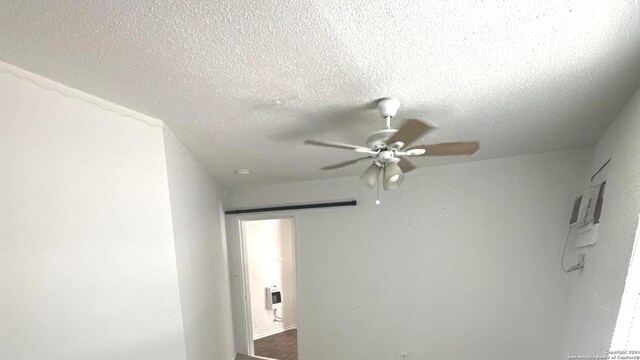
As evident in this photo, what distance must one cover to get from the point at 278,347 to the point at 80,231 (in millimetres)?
3563

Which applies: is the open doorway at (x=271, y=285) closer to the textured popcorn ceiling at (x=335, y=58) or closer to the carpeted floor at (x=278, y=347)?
the carpeted floor at (x=278, y=347)

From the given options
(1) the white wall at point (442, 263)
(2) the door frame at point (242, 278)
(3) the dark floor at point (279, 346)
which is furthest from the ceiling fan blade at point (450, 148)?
(3) the dark floor at point (279, 346)

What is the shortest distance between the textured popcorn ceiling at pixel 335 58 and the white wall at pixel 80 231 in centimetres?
17

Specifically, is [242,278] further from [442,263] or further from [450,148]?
[450,148]

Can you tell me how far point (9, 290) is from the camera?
105 centimetres

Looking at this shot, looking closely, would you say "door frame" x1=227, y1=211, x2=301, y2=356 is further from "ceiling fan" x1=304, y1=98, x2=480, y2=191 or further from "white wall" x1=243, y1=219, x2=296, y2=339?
"ceiling fan" x1=304, y1=98, x2=480, y2=191

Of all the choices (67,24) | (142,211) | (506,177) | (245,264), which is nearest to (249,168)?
(142,211)

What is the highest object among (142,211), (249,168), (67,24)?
(67,24)

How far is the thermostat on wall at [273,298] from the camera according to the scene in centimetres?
442

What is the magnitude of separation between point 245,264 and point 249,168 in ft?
5.54

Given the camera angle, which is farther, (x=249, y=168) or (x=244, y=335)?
(x=244, y=335)

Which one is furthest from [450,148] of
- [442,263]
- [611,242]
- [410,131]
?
[442,263]

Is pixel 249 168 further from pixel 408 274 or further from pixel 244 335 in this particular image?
pixel 244 335

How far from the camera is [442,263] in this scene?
2773mm
